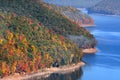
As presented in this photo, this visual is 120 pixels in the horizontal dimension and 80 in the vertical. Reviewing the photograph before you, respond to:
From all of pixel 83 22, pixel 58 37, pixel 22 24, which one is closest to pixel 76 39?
pixel 58 37

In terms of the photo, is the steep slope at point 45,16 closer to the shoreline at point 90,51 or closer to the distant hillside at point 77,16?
the shoreline at point 90,51

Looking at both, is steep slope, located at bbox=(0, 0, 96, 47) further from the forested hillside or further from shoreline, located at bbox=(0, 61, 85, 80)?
shoreline, located at bbox=(0, 61, 85, 80)

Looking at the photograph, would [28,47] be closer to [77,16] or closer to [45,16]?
[45,16]

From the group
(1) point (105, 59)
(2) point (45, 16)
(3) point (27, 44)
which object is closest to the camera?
(3) point (27, 44)

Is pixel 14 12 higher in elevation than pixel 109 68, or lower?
higher

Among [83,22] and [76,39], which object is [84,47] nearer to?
[76,39]

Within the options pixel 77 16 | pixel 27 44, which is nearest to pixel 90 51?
pixel 27 44
